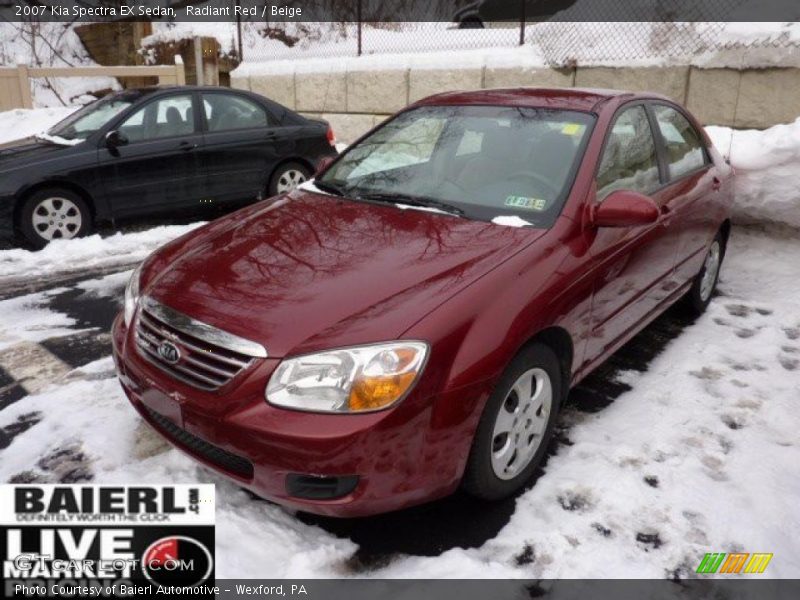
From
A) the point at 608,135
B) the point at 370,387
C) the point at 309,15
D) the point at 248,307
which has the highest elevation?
the point at 309,15

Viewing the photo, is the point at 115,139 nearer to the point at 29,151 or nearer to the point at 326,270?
the point at 29,151

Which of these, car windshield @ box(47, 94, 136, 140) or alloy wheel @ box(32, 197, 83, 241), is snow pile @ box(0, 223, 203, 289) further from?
car windshield @ box(47, 94, 136, 140)

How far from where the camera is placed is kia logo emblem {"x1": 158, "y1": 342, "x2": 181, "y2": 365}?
8.02 feet

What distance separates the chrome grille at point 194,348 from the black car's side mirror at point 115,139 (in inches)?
177

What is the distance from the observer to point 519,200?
10.0ft

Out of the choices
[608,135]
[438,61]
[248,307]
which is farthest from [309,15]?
[248,307]

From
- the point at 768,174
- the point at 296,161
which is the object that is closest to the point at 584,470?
the point at 768,174

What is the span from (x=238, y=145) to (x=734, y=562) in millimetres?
6296

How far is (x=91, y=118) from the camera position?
6848mm

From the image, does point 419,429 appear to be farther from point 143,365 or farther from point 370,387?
point 143,365

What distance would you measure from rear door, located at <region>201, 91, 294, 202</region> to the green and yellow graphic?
6.09 meters

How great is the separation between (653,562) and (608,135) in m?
1.98

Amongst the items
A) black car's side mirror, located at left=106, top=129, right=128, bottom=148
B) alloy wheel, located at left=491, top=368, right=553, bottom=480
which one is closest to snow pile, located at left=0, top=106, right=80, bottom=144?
black car's side mirror, located at left=106, top=129, right=128, bottom=148

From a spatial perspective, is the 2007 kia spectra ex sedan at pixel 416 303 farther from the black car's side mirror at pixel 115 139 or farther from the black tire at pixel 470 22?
the black tire at pixel 470 22
